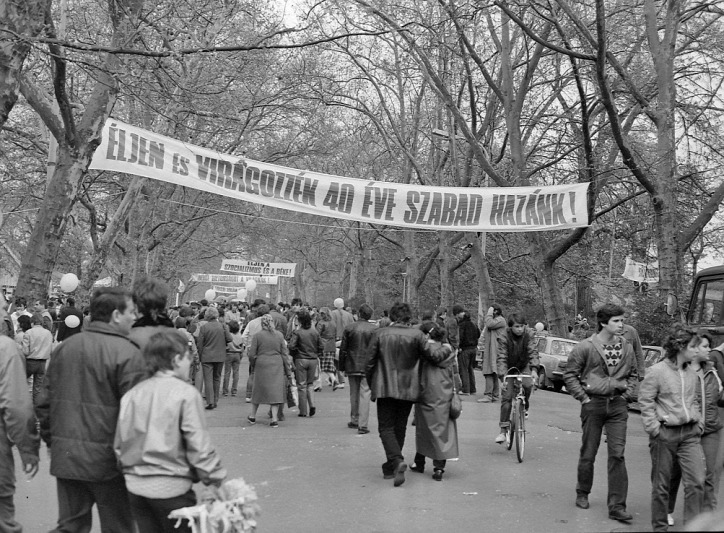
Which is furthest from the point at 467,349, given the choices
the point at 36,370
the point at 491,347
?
the point at 36,370

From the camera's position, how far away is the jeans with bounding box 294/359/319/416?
13.2 metres

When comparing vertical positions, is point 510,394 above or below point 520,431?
above

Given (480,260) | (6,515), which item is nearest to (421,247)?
(480,260)

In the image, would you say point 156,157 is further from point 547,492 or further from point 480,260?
point 480,260

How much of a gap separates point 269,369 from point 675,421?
6.85 meters

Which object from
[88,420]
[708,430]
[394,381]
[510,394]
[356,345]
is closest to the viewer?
[88,420]

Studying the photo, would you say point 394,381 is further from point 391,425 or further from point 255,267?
point 255,267

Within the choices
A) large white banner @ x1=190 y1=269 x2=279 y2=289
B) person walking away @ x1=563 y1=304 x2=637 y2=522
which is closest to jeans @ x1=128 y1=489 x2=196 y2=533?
person walking away @ x1=563 y1=304 x2=637 y2=522

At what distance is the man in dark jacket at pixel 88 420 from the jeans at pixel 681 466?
13.0 feet

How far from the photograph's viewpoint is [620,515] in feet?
22.7

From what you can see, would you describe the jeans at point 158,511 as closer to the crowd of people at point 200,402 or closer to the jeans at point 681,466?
the crowd of people at point 200,402

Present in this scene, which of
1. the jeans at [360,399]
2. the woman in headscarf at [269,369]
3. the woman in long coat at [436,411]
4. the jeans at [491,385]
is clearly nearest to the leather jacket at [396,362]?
the woman in long coat at [436,411]

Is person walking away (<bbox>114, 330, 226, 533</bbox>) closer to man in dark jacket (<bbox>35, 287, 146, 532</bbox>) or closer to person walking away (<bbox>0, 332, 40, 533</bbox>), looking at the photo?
man in dark jacket (<bbox>35, 287, 146, 532</bbox>)

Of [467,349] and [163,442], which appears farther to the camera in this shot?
[467,349]
